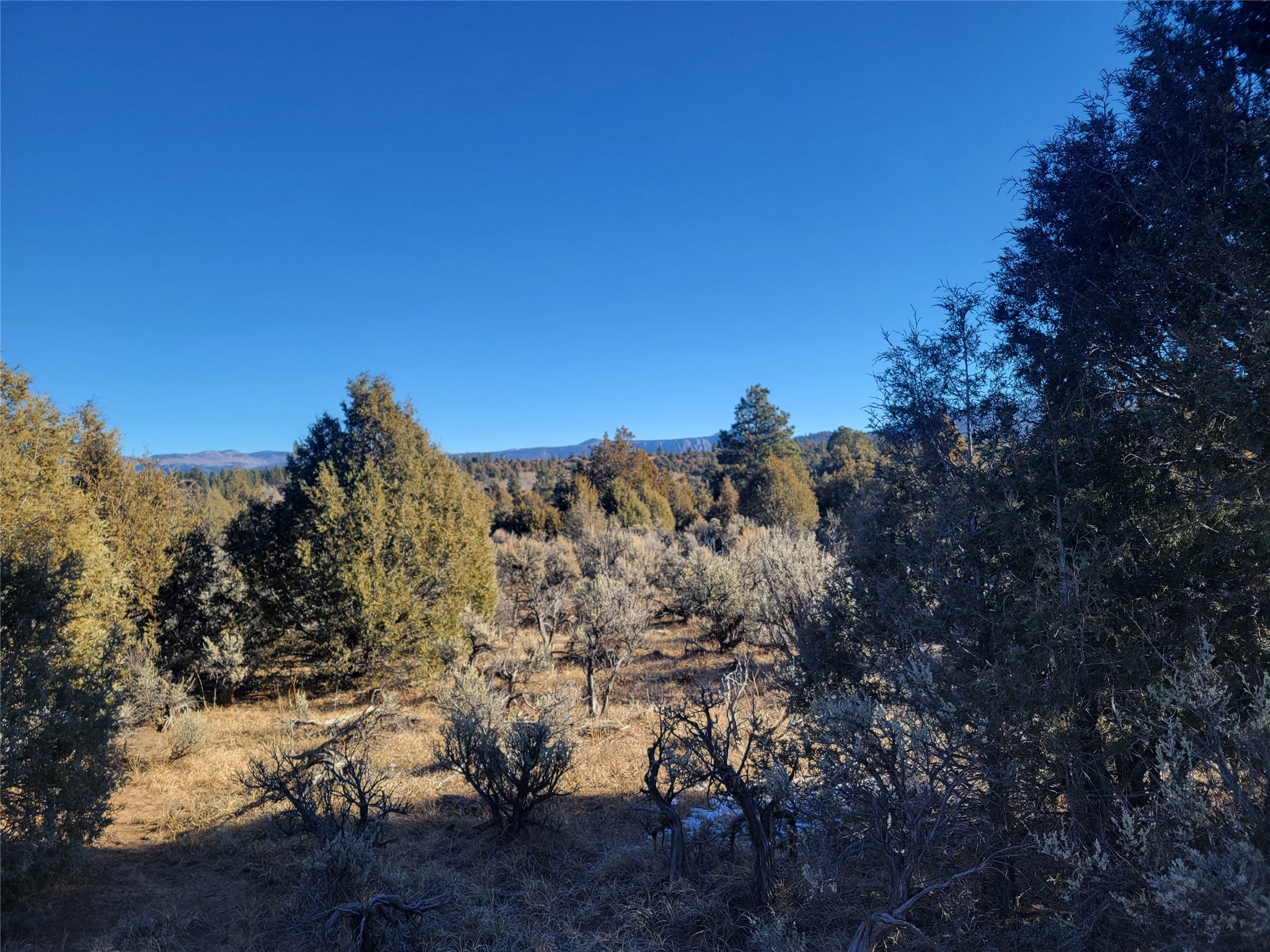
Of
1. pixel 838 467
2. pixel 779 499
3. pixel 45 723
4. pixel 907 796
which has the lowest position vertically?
pixel 907 796

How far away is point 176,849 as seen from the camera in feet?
20.2

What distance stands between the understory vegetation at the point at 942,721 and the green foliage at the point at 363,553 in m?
2.92

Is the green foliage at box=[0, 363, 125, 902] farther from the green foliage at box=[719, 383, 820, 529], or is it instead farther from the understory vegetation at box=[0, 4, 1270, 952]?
the green foliage at box=[719, 383, 820, 529]

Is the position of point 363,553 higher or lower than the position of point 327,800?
higher

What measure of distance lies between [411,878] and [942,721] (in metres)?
4.78

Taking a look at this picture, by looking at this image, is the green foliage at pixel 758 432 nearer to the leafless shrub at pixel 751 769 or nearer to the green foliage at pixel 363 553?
the green foliage at pixel 363 553

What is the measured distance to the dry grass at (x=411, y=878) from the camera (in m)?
4.45

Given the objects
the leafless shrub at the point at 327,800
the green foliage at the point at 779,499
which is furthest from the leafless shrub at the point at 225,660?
the green foliage at the point at 779,499

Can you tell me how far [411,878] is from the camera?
532 cm

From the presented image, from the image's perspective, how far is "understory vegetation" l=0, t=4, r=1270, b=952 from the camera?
3.46 m

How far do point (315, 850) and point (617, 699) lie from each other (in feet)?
24.0

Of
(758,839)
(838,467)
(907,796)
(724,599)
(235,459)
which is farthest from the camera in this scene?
(235,459)

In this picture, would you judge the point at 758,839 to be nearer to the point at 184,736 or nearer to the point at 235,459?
the point at 184,736

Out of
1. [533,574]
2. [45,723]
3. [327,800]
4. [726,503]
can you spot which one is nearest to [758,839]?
[327,800]
